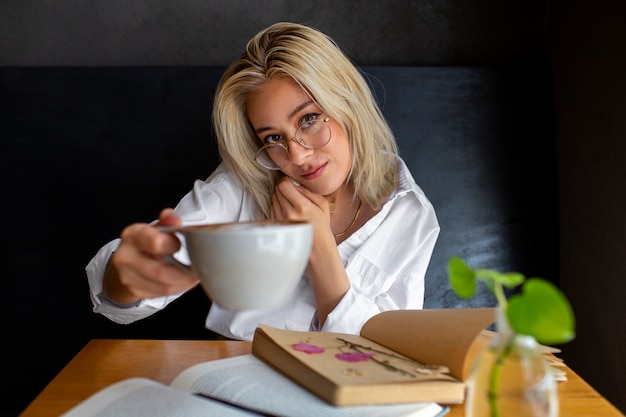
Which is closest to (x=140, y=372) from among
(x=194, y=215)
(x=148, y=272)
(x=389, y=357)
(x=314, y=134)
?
(x=148, y=272)

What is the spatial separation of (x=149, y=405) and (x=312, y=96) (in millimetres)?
750

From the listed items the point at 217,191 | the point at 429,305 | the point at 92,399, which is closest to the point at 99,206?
the point at 217,191

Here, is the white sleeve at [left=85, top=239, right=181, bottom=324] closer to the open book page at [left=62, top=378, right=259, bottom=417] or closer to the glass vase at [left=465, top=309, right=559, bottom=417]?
the open book page at [left=62, top=378, right=259, bottom=417]

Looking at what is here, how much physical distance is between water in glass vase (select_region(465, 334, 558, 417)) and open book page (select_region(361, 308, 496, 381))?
0.23m

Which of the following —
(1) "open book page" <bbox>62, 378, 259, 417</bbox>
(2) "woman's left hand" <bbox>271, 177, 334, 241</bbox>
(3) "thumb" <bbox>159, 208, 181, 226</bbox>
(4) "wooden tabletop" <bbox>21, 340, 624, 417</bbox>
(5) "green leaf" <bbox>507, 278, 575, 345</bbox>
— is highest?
(2) "woman's left hand" <bbox>271, 177, 334, 241</bbox>

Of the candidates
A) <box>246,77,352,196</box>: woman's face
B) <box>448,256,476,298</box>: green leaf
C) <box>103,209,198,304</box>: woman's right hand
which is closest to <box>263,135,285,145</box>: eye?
<box>246,77,352,196</box>: woman's face

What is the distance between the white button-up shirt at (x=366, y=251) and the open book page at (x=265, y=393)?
492mm

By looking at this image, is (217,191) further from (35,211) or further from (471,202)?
(471,202)

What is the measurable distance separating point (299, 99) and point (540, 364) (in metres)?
0.88

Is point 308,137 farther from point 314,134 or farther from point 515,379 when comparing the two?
point 515,379

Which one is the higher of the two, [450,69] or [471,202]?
[450,69]

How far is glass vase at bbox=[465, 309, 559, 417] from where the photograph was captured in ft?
1.42

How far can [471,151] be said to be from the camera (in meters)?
1.58

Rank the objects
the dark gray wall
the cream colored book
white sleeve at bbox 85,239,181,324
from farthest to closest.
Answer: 1. the dark gray wall
2. white sleeve at bbox 85,239,181,324
3. the cream colored book
